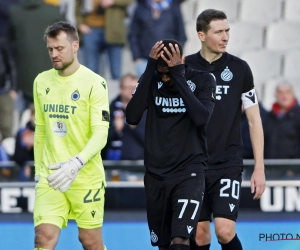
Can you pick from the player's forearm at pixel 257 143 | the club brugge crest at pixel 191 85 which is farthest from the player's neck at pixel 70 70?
the player's forearm at pixel 257 143

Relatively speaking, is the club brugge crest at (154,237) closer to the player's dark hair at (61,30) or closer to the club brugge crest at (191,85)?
the club brugge crest at (191,85)

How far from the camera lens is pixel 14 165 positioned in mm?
9141

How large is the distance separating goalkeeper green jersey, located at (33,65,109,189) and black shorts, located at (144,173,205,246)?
1.63 ft

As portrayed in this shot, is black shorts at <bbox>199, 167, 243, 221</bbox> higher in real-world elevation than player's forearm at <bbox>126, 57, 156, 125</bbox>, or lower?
lower

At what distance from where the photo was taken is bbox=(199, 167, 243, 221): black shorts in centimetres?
612

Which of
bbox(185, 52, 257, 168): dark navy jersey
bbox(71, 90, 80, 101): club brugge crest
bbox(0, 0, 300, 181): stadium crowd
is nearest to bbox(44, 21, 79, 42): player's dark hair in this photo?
bbox(71, 90, 80, 101): club brugge crest

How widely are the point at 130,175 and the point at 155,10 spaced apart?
2432 millimetres

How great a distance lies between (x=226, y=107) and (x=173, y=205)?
3.22 feet

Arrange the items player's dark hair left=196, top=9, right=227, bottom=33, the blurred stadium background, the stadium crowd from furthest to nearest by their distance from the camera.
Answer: the stadium crowd < the blurred stadium background < player's dark hair left=196, top=9, right=227, bottom=33

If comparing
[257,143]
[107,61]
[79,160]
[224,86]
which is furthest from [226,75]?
[107,61]

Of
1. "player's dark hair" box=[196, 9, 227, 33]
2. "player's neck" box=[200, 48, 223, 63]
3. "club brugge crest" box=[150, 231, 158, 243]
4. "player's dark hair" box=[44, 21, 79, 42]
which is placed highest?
"player's dark hair" box=[196, 9, 227, 33]

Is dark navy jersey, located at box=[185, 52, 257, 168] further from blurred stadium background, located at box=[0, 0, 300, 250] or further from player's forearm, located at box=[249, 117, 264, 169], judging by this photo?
blurred stadium background, located at box=[0, 0, 300, 250]

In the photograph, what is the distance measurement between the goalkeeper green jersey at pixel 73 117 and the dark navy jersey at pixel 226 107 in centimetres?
84

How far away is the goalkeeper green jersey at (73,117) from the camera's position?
5785 mm
